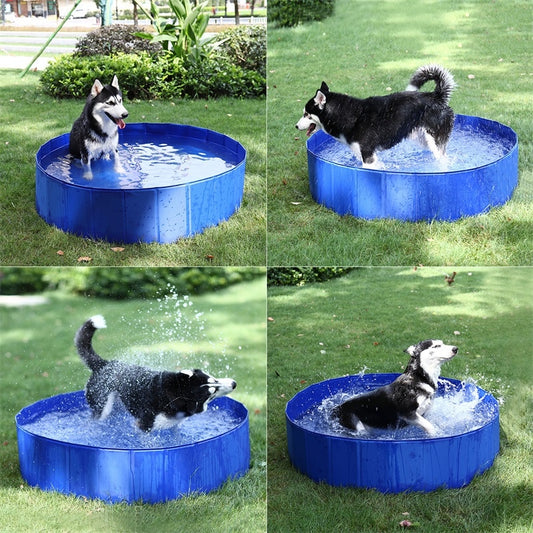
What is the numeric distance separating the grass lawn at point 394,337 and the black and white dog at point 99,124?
51.0 inches

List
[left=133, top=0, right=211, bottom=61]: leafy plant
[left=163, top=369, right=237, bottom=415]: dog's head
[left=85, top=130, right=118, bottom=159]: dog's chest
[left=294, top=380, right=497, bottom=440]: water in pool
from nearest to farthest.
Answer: [left=163, top=369, right=237, bottom=415]: dog's head → [left=294, top=380, right=497, bottom=440]: water in pool → [left=85, top=130, right=118, bottom=159]: dog's chest → [left=133, top=0, right=211, bottom=61]: leafy plant

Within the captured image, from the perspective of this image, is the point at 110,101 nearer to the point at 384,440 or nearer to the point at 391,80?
the point at 391,80

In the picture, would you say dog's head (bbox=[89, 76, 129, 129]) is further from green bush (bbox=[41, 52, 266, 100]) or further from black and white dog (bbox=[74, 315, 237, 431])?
black and white dog (bbox=[74, 315, 237, 431])

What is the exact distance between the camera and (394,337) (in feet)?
13.9

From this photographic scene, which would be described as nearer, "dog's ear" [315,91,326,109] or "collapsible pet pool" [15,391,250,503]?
"collapsible pet pool" [15,391,250,503]

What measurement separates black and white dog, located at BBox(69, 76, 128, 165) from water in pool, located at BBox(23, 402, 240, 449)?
1.47 m

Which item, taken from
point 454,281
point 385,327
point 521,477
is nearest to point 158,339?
point 385,327

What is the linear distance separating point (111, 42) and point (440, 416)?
312 centimetres

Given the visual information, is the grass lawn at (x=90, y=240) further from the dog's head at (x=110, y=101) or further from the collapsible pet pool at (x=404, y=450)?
the collapsible pet pool at (x=404, y=450)

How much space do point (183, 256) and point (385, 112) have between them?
1359 millimetres

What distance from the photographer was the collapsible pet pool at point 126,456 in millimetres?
3475

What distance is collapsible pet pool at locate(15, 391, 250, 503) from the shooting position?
3475mm

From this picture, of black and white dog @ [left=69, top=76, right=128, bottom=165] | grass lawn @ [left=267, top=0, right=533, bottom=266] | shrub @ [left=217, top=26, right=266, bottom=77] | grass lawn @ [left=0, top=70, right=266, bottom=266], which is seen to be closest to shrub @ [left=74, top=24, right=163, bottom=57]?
grass lawn @ [left=0, top=70, right=266, bottom=266]

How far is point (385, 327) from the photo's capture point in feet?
14.0
